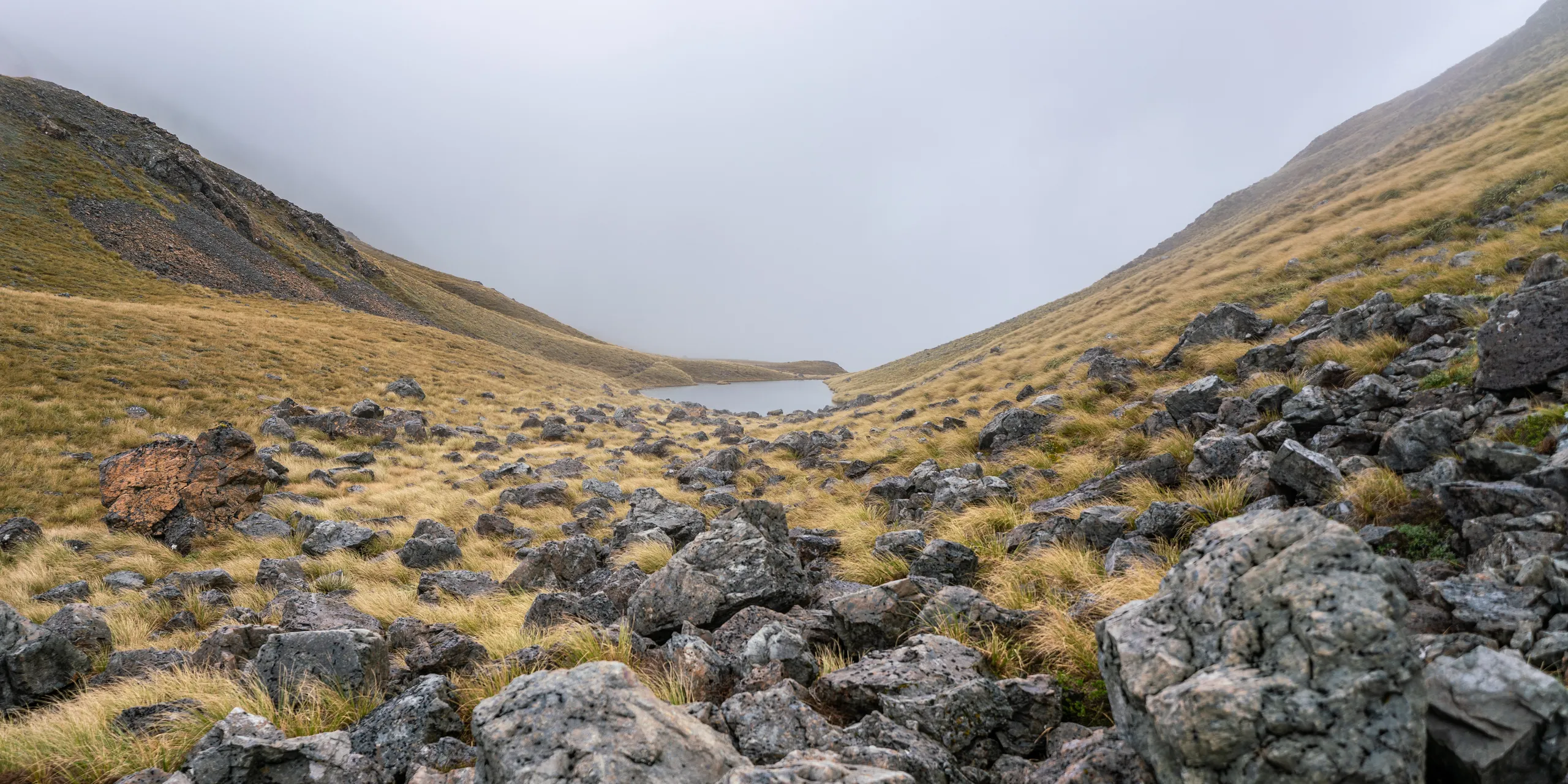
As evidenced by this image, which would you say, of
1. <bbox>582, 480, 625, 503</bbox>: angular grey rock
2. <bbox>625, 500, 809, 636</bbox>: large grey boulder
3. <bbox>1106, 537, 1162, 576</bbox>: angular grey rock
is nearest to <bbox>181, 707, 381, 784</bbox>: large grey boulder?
<bbox>625, 500, 809, 636</bbox>: large grey boulder

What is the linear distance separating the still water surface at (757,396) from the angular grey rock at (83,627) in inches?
2083

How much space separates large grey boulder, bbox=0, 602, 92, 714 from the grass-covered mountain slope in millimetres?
56228

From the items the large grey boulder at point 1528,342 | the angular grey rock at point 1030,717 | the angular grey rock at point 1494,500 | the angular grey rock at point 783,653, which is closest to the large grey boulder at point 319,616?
the angular grey rock at point 783,653

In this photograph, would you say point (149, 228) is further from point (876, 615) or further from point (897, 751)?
point (897, 751)

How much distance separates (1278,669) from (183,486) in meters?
19.8

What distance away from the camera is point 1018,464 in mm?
12477

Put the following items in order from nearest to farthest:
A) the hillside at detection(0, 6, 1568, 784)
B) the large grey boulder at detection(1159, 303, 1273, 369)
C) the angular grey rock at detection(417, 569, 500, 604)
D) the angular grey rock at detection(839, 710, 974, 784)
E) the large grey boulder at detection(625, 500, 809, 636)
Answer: the hillside at detection(0, 6, 1568, 784) < the angular grey rock at detection(839, 710, 974, 784) < the large grey boulder at detection(625, 500, 809, 636) < the angular grey rock at detection(417, 569, 500, 604) < the large grey boulder at detection(1159, 303, 1273, 369)

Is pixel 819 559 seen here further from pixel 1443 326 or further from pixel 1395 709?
pixel 1443 326

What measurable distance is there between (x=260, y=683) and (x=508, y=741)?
149 inches

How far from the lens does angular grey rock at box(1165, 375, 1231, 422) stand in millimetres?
10531

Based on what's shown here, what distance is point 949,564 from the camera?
303 inches

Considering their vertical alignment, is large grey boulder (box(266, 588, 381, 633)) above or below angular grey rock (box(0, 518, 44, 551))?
below

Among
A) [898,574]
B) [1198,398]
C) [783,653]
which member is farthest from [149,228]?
[1198,398]

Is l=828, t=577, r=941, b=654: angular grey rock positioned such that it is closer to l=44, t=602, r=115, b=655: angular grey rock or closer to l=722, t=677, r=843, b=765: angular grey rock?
l=722, t=677, r=843, b=765: angular grey rock
